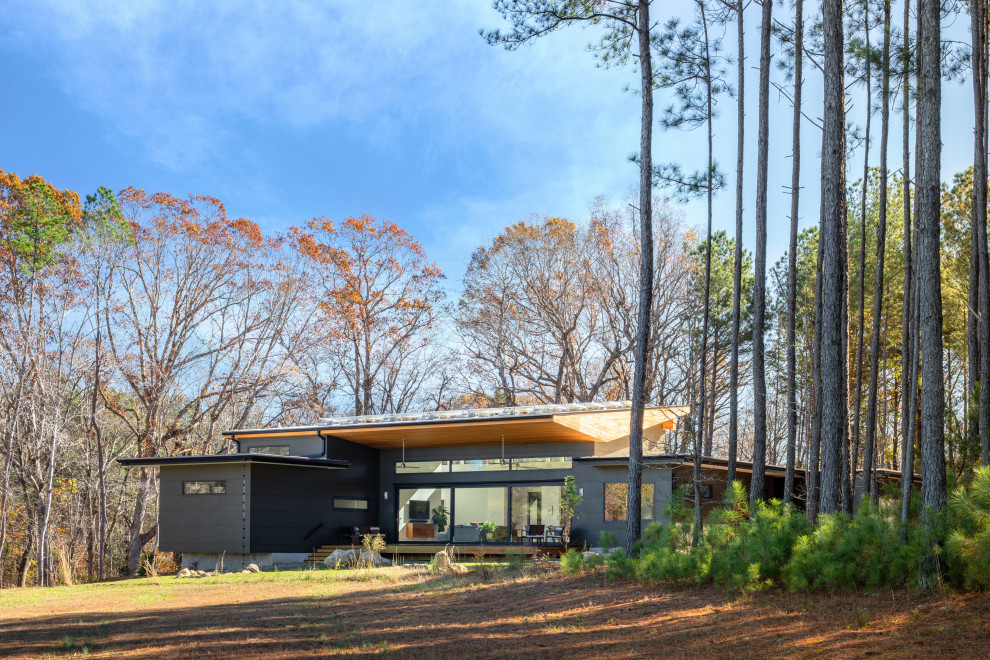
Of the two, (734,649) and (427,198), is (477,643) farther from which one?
(427,198)

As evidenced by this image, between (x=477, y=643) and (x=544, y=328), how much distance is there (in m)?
18.5

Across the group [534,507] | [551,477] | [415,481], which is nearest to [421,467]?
[415,481]

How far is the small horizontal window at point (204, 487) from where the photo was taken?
1706cm

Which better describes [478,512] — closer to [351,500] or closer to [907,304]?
[351,500]

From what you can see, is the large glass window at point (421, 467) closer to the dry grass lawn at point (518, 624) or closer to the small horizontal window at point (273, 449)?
the small horizontal window at point (273, 449)

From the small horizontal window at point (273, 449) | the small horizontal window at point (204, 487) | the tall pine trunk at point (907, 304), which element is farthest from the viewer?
the small horizontal window at point (273, 449)

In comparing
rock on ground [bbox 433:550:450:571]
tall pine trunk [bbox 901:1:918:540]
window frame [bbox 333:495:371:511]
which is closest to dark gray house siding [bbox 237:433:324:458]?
window frame [bbox 333:495:371:511]

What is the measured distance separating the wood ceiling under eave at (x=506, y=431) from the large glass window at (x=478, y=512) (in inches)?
47.9

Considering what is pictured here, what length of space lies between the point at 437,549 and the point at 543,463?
3.40 meters

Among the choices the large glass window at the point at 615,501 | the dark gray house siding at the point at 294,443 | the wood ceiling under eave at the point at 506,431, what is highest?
the wood ceiling under eave at the point at 506,431

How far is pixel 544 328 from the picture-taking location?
79.7 feet

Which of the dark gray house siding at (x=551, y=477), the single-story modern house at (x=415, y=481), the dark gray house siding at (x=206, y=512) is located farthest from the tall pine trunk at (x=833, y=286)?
the dark gray house siding at (x=206, y=512)

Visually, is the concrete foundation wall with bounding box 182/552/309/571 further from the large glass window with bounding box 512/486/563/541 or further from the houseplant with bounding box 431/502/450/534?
the large glass window with bounding box 512/486/563/541

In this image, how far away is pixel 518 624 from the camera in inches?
268
